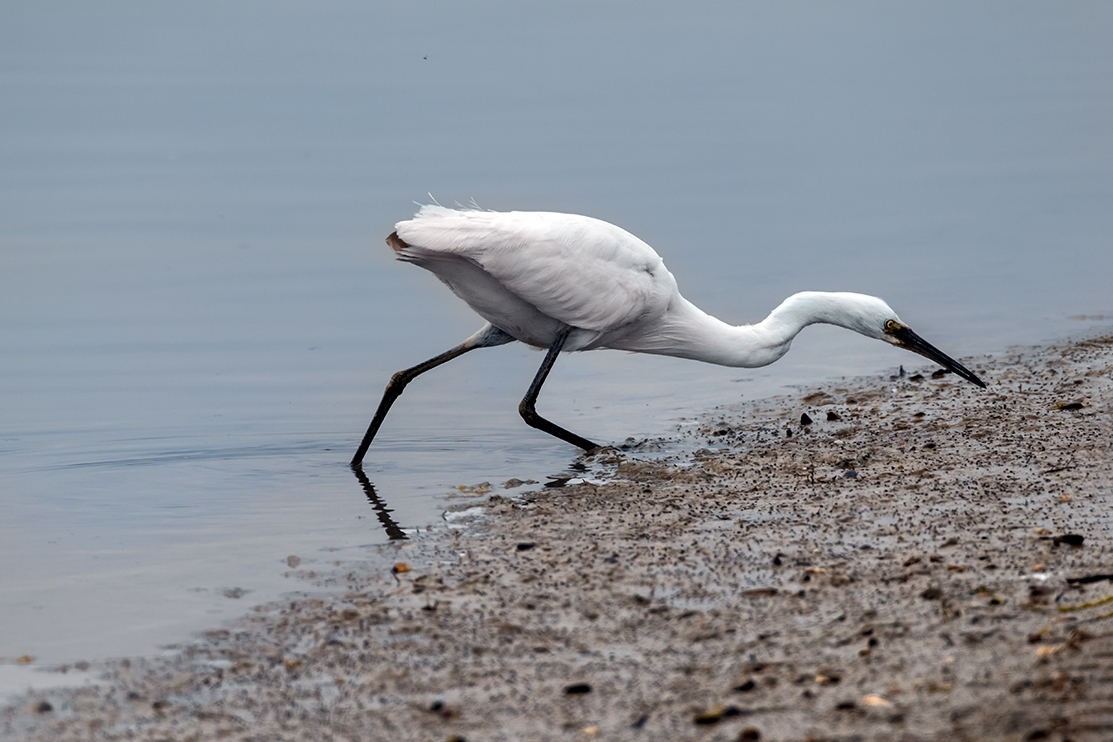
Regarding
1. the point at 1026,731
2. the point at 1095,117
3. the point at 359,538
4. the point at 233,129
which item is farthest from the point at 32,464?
Answer: the point at 1095,117

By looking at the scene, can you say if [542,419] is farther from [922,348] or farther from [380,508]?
[922,348]

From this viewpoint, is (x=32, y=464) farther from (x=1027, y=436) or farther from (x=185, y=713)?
(x=1027, y=436)

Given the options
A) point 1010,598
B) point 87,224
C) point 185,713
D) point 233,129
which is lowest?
point 185,713

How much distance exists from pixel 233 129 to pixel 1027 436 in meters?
15.0

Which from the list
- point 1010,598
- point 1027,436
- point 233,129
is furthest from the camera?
point 233,129

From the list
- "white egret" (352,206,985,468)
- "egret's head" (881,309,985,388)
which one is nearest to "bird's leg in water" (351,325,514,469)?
"white egret" (352,206,985,468)

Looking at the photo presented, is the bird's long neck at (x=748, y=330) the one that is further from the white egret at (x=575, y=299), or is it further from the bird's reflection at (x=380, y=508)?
the bird's reflection at (x=380, y=508)

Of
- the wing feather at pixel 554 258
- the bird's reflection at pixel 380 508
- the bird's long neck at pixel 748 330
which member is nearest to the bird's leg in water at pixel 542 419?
the wing feather at pixel 554 258

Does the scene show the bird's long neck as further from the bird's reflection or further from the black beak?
the bird's reflection

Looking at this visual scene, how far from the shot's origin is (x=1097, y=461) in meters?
6.96

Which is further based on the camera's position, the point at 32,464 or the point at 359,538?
the point at 32,464

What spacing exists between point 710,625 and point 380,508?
306 cm

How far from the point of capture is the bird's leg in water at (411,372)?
8.53 m

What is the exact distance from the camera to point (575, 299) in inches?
316
